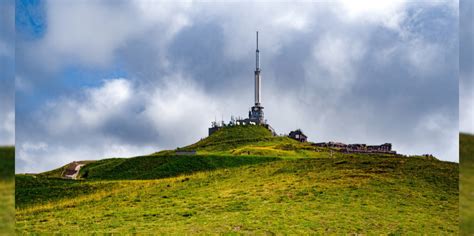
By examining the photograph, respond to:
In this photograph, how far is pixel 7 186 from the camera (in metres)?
15.4

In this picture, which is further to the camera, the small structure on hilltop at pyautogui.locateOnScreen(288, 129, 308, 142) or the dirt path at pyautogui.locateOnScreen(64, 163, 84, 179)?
the small structure on hilltop at pyautogui.locateOnScreen(288, 129, 308, 142)

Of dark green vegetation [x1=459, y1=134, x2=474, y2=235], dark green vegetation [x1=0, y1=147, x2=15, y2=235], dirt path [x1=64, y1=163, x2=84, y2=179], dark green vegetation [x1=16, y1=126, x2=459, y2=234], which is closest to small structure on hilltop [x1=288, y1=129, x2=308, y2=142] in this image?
dirt path [x1=64, y1=163, x2=84, y2=179]

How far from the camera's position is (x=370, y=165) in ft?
127

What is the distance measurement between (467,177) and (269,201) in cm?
1708

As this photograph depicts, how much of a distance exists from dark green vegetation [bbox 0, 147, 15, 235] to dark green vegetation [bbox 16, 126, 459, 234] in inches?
315

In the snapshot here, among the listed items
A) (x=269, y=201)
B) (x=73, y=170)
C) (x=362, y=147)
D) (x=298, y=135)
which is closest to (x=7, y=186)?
(x=269, y=201)

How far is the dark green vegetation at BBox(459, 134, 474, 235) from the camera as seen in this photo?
490 inches

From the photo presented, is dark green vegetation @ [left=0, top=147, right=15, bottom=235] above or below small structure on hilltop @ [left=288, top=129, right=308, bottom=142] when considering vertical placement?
below

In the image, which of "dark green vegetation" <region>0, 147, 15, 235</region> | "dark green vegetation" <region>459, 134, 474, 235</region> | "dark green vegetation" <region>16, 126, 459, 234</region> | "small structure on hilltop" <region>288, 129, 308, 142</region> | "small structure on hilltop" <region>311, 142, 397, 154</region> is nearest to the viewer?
"dark green vegetation" <region>459, 134, 474, 235</region>

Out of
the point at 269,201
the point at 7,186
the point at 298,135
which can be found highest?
the point at 298,135

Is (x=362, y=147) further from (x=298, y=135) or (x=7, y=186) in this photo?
(x=7, y=186)

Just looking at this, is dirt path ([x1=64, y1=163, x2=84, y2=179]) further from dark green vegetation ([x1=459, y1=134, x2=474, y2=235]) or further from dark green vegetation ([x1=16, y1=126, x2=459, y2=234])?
Answer: dark green vegetation ([x1=459, y1=134, x2=474, y2=235])

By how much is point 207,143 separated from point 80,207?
66.1 metres

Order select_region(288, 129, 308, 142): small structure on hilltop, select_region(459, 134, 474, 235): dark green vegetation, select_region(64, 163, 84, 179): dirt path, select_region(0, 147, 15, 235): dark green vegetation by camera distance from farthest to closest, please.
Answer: select_region(288, 129, 308, 142): small structure on hilltop → select_region(64, 163, 84, 179): dirt path → select_region(0, 147, 15, 235): dark green vegetation → select_region(459, 134, 474, 235): dark green vegetation
